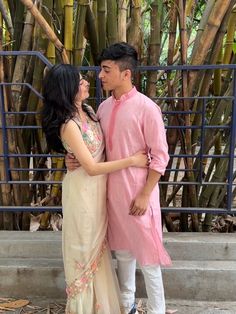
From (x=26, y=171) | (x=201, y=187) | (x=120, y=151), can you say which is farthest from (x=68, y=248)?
(x=201, y=187)

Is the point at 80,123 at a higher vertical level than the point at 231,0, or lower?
lower

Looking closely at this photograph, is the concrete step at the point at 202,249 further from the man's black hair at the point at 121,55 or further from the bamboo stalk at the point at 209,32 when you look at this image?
the man's black hair at the point at 121,55

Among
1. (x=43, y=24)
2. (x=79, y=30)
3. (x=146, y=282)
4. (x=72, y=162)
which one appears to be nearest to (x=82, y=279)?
(x=146, y=282)

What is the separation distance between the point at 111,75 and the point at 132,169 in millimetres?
433

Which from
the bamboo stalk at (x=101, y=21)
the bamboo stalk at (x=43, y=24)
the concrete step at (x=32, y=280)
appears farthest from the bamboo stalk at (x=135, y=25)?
the concrete step at (x=32, y=280)

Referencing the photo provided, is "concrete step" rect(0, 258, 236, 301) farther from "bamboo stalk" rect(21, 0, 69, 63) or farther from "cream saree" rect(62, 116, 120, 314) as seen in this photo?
"bamboo stalk" rect(21, 0, 69, 63)

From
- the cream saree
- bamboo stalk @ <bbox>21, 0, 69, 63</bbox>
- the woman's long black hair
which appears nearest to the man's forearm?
the cream saree

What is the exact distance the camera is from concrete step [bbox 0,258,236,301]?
2475mm

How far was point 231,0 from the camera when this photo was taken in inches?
96.0

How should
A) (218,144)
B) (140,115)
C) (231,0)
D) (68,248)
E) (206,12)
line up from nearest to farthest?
(140,115) → (68,248) → (231,0) → (206,12) → (218,144)

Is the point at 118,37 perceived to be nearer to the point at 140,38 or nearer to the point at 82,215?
Result: the point at 140,38

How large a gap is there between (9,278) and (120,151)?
1.16m

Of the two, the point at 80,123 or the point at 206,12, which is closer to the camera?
the point at 80,123

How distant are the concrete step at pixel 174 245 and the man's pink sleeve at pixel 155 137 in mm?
922
